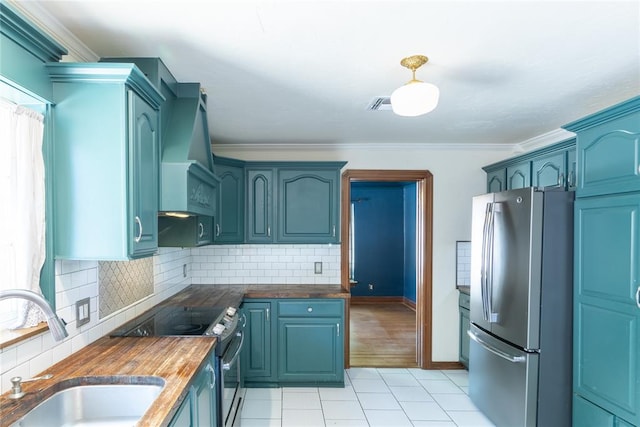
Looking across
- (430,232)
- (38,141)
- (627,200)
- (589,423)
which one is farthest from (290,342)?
(627,200)

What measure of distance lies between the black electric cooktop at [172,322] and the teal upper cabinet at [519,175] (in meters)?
2.72

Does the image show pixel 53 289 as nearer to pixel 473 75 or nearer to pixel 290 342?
pixel 290 342

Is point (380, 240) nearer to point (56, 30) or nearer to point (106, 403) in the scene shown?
point (106, 403)

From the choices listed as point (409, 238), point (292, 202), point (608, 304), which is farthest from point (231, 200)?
point (409, 238)

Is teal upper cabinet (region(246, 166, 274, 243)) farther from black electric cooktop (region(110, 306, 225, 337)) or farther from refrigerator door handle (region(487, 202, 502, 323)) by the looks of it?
refrigerator door handle (region(487, 202, 502, 323))

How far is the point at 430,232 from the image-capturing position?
11.7ft

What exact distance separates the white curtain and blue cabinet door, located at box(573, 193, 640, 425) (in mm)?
2724

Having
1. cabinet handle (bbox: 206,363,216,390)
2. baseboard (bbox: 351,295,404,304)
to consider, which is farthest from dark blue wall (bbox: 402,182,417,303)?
cabinet handle (bbox: 206,363,216,390)

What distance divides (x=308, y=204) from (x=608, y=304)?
2325 mm

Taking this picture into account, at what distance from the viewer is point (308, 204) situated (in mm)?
3309

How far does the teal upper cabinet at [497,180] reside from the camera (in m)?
3.25

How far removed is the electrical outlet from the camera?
1.59m

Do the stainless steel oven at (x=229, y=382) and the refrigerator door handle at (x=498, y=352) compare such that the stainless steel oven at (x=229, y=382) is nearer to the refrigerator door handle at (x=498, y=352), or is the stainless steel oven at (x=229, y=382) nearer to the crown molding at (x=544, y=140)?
the refrigerator door handle at (x=498, y=352)

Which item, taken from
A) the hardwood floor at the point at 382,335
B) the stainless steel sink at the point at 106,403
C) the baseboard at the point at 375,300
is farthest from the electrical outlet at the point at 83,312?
the baseboard at the point at 375,300
